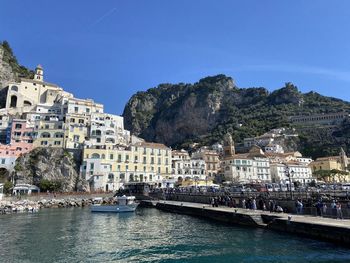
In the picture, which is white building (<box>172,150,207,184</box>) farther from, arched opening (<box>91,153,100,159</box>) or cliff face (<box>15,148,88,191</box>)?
cliff face (<box>15,148,88,191</box>)

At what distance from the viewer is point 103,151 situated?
64.9 m

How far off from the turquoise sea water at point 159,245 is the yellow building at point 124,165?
3509cm

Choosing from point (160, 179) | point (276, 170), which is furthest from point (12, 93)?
point (276, 170)

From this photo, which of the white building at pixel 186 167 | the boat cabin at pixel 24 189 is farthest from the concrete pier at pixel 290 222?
the white building at pixel 186 167

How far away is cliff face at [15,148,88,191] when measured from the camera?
59000mm

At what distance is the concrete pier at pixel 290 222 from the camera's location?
17719mm

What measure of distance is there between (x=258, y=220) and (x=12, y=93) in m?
79.6

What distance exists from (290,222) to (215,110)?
135 m

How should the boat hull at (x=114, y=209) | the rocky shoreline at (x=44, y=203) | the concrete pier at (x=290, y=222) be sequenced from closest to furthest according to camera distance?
the concrete pier at (x=290, y=222) < the boat hull at (x=114, y=209) < the rocky shoreline at (x=44, y=203)

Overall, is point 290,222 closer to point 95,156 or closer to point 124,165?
point 124,165

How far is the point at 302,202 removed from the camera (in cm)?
2634

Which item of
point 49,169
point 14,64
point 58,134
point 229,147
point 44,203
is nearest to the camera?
point 44,203

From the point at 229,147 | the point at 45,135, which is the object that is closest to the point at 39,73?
the point at 45,135

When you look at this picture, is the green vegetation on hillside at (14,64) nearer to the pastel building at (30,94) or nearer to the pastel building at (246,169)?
the pastel building at (30,94)
